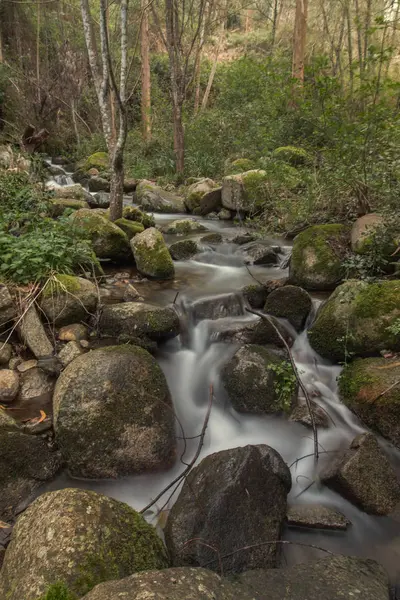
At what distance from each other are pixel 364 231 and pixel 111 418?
173 inches

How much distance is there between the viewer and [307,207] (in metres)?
7.27

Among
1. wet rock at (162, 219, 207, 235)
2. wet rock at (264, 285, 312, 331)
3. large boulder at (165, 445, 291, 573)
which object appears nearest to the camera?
large boulder at (165, 445, 291, 573)

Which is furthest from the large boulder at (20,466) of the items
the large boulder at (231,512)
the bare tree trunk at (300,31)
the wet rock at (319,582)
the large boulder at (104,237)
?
the bare tree trunk at (300,31)

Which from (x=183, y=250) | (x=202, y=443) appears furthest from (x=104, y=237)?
(x=202, y=443)

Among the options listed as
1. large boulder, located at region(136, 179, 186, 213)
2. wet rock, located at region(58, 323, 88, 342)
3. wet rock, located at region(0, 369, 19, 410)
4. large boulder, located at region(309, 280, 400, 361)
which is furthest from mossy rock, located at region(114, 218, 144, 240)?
large boulder, located at region(136, 179, 186, 213)

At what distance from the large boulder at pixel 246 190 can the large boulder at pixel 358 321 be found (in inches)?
198

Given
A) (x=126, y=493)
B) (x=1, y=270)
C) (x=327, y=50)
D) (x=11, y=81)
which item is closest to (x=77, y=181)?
(x=11, y=81)

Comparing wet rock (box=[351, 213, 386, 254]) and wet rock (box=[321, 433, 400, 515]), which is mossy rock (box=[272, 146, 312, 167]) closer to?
wet rock (box=[351, 213, 386, 254])

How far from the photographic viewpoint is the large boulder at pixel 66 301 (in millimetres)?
4348

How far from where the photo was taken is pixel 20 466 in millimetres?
2996

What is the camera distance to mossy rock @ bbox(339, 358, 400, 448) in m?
3.46

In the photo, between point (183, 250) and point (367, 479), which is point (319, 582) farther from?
point (183, 250)

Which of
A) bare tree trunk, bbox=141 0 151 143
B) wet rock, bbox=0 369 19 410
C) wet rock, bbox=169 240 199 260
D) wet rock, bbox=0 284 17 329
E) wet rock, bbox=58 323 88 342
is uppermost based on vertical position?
bare tree trunk, bbox=141 0 151 143

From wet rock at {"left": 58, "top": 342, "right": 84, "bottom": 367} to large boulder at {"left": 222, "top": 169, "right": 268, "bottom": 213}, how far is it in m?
6.25
